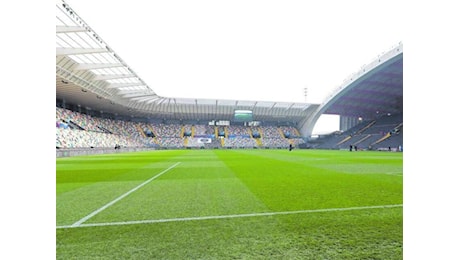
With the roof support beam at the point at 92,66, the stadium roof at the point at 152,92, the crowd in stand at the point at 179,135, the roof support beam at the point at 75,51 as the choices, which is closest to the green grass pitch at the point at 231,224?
the stadium roof at the point at 152,92

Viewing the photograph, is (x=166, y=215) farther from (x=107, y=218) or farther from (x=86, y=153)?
(x=86, y=153)

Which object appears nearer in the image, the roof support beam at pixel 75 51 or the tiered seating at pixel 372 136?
the roof support beam at pixel 75 51

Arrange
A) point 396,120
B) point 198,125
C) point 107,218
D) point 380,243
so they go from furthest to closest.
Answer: point 198,125, point 396,120, point 107,218, point 380,243

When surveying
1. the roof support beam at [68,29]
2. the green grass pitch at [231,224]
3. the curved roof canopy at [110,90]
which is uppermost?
the roof support beam at [68,29]

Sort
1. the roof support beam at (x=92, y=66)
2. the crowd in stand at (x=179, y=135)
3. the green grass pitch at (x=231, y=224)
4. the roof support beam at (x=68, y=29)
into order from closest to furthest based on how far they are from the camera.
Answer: the green grass pitch at (x=231, y=224) < the roof support beam at (x=68, y=29) < the roof support beam at (x=92, y=66) < the crowd in stand at (x=179, y=135)

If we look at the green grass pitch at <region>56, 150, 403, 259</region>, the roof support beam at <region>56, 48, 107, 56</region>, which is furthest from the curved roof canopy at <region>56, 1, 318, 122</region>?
the green grass pitch at <region>56, 150, 403, 259</region>

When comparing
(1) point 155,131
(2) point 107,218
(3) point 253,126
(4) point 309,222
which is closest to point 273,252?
(4) point 309,222

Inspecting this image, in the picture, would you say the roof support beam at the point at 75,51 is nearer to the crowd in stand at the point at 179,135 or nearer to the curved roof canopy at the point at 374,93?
the crowd in stand at the point at 179,135

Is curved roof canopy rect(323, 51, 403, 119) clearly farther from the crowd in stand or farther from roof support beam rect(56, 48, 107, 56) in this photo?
roof support beam rect(56, 48, 107, 56)

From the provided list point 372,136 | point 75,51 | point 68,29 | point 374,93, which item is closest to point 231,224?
point 68,29
